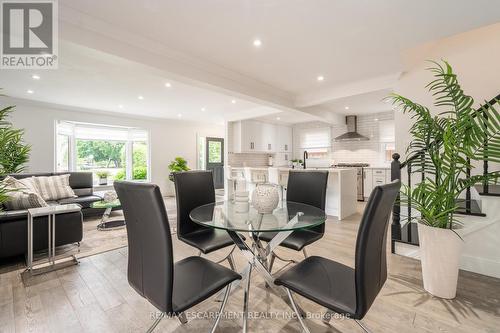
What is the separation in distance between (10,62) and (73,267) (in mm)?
2955

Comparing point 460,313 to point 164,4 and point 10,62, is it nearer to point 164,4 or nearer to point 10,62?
point 164,4

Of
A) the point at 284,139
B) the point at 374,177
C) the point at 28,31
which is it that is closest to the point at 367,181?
the point at 374,177

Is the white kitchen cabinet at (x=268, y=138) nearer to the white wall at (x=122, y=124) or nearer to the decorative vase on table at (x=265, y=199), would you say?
the white wall at (x=122, y=124)

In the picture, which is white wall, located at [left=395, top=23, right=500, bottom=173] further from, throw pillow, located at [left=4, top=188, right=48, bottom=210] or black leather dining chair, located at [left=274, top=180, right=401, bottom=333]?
throw pillow, located at [left=4, top=188, right=48, bottom=210]

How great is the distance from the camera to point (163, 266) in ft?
3.41

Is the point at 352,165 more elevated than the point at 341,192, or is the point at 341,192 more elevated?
the point at 352,165

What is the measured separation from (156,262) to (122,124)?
21.7 feet

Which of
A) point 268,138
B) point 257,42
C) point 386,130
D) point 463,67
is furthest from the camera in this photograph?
point 268,138

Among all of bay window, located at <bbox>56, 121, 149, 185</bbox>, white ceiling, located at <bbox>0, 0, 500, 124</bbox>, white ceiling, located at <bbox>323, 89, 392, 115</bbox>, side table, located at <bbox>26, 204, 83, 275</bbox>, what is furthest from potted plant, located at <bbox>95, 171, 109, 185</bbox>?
white ceiling, located at <bbox>323, 89, 392, 115</bbox>

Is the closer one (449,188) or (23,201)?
(449,188)

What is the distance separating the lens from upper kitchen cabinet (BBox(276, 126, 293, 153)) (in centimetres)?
769

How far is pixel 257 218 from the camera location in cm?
169

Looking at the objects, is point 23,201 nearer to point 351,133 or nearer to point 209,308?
point 209,308

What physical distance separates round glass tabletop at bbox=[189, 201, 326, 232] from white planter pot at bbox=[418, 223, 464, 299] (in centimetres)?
99
